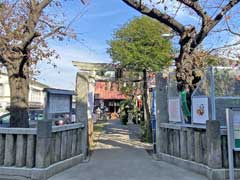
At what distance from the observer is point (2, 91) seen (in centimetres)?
3850

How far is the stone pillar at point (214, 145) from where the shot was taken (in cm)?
710

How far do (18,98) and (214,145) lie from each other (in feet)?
18.0

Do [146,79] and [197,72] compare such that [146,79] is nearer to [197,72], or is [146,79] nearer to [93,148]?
[93,148]

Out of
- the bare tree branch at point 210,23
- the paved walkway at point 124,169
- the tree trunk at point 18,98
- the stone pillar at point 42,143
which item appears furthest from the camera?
the tree trunk at point 18,98

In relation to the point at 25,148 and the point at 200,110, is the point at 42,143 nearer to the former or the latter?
the point at 25,148

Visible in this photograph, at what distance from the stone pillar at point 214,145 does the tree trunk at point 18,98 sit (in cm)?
503

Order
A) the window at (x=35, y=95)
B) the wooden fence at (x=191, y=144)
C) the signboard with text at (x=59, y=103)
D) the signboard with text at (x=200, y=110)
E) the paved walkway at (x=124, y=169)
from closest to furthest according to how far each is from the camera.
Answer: the wooden fence at (x=191, y=144) → the paved walkway at (x=124, y=169) → the signboard with text at (x=200, y=110) → the signboard with text at (x=59, y=103) → the window at (x=35, y=95)

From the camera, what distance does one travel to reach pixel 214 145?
7.13 meters

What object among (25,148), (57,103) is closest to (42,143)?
(25,148)

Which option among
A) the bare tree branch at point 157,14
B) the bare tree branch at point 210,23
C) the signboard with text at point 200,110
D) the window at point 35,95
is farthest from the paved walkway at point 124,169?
the window at point 35,95

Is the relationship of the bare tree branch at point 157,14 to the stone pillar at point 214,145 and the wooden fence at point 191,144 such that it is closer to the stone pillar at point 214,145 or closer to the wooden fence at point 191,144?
the wooden fence at point 191,144

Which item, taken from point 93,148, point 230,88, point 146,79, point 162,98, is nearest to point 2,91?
point 146,79

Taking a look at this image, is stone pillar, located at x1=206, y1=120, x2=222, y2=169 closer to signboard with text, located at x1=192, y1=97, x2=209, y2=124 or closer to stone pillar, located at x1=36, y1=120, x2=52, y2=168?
signboard with text, located at x1=192, y1=97, x2=209, y2=124

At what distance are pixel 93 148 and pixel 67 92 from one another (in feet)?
11.5
